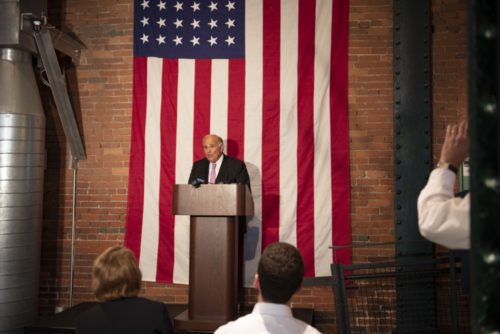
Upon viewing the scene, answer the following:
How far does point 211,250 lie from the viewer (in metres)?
4.20

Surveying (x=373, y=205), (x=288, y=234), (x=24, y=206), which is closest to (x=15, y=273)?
(x=24, y=206)

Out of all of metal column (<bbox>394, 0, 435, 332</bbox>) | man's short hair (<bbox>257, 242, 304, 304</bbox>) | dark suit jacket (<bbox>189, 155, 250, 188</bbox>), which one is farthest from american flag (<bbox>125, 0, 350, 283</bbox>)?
man's short hair (<bbox>257, 242, 304, 304</bbox>)

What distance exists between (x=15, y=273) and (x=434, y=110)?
414cm

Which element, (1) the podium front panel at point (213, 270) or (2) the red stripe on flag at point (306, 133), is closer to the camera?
(1) the podium front panel at point (213, 270)

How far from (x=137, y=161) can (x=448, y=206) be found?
14.7 ft

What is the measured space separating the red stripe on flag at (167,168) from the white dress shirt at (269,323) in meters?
3.80

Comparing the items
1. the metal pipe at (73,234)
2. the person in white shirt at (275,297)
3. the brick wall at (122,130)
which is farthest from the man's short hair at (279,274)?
the metal pipe at (73,234)

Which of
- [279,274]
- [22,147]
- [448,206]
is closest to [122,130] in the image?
[22,147]

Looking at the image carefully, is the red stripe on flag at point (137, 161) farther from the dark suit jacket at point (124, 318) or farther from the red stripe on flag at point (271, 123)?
the dark suit jacket at point (124, 318)

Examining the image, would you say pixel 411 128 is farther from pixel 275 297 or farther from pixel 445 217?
pixel 445 217

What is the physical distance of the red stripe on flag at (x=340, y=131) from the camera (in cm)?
509

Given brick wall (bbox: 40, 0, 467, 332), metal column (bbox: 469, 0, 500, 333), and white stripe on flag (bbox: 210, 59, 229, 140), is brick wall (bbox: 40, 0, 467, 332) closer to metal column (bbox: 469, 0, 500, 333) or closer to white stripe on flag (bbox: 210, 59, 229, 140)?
white stripe on flag (bbox: 210, 59, 229, 140)

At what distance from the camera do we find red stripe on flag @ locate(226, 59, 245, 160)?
17.4ft

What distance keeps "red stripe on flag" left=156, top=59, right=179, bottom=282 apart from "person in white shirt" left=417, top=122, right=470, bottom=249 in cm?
415
